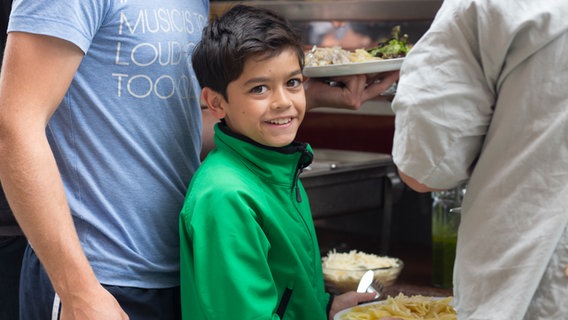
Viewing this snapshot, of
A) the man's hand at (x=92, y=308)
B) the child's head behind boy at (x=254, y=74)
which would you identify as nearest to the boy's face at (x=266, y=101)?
the child's head behind boy at (x=254, y=74)

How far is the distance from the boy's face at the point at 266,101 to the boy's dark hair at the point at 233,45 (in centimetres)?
2

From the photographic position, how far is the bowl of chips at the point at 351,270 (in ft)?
7.27

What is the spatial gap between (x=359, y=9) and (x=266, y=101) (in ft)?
7.14

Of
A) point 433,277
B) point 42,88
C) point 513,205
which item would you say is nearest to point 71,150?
point 42,88

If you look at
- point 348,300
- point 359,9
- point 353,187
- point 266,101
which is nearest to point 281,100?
point 266,101

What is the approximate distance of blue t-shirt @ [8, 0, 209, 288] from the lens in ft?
5.43

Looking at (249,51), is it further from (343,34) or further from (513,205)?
(343,34)

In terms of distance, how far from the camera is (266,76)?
6.02 ft

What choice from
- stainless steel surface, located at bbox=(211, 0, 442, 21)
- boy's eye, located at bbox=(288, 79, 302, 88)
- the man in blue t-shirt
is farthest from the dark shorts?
stainless steel surface, located at bbox=(211, 0, 442, 21)

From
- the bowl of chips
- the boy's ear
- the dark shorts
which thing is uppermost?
the boy's ear

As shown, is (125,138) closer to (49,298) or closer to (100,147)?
(100,147)

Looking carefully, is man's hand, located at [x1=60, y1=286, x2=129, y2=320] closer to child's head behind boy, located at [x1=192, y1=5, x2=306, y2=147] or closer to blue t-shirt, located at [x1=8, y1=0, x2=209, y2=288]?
blue t-shirt, located at [x1=8, y1=0, x2=209, y2=288]

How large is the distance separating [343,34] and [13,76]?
9.05 ft

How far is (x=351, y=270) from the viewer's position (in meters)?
2.23
